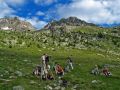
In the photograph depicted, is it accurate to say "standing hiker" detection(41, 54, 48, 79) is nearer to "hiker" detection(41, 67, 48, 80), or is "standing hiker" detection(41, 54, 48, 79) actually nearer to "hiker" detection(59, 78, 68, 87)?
"hiker" detection(41, 67, 48, 80)

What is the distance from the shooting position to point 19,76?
55.5 m

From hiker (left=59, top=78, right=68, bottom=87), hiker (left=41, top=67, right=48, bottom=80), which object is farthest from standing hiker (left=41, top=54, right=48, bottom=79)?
hiker (left=59, top=78, right=68, bottom=87)

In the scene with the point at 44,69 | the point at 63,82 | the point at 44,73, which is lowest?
the point at 63,82

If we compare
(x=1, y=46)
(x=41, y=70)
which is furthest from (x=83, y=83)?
(x=1, y=46)

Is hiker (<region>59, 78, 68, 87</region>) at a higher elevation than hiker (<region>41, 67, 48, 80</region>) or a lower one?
lower

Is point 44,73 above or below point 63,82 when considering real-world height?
above

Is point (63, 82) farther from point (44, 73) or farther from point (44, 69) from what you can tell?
point (44, 69)

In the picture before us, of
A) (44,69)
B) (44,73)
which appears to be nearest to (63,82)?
(44,73)

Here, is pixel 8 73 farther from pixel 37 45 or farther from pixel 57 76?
pixel 37 45

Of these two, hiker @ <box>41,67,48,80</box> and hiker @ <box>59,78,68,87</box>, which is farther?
hiker @ <box>41,67,48,80</box>

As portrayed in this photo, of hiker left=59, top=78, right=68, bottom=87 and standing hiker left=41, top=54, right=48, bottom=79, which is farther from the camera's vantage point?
standing hiker left=41, top=54, right=48, bottom=79

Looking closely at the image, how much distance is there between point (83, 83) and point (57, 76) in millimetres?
7021

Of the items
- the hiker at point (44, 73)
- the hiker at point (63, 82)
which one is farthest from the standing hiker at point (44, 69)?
the hiker at point (63, 82)

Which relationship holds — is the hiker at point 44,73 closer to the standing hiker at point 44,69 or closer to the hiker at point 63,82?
the standing hiker at point 44,69
